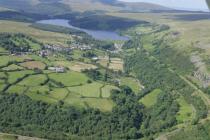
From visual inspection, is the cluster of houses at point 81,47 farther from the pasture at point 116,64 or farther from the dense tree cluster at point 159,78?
the dense tree cluster at point 159,78

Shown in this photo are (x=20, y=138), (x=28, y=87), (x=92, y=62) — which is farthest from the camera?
(x=92, y=62)

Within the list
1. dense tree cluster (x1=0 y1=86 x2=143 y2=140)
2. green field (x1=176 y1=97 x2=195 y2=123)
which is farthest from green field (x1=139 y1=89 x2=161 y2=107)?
dense tree cluster (x1=0 y1=86 x2=143 y2=140)

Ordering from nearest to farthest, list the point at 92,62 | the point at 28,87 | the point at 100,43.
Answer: the point at 28,87
the point at 92,62
the point at 100,43

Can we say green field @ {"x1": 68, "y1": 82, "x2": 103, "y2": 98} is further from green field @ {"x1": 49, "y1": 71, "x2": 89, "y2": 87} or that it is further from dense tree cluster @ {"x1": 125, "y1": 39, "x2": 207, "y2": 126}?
dense tree cluster @ {"x1": 125, "y1": 39, "x2": 207, "y2": 126}

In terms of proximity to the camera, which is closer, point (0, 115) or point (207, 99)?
point (0, 115)

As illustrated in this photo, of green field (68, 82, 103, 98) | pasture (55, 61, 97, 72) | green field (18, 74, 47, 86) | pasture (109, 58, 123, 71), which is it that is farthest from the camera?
pasture (109, 58, 123, 71)

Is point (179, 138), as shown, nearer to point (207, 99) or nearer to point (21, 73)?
point (207, 99)

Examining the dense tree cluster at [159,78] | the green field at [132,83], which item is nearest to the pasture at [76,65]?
the green field at [132,83]

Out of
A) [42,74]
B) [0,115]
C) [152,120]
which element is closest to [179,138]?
[152,120]
